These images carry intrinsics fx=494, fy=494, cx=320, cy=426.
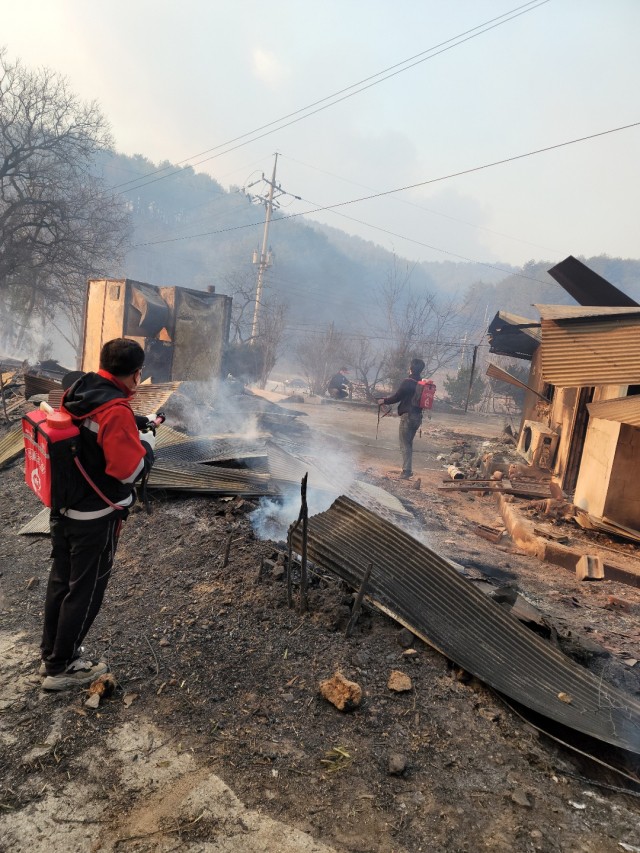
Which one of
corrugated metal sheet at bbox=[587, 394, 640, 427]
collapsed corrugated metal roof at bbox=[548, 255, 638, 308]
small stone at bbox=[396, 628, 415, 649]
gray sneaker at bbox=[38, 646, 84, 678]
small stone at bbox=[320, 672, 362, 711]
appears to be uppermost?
collapsed corrugated metal roof at bbox=[548, 255, 638, 308]

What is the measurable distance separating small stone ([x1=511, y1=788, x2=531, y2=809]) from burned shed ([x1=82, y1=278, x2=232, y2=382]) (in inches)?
383

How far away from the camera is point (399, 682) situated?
2674 millimetres

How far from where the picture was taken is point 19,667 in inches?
111

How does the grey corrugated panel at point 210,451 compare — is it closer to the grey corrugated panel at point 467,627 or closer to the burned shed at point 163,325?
the grey corrugated panel at point 467,627

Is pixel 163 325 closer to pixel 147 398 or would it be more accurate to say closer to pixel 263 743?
pixel 147 398

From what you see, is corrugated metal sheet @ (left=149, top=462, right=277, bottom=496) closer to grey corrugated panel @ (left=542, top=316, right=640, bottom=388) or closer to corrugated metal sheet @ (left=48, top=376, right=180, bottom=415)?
corrugated metal sheet @ (left=48, top=376, right=180, bottom=415)

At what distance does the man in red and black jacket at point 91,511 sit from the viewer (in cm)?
250

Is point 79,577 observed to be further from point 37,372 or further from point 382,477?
point 37,372

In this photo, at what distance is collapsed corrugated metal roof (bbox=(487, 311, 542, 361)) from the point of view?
1209cm

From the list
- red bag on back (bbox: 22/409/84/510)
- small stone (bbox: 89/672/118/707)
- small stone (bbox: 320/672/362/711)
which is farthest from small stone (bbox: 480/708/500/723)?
red bag on back (bbox: 22/409/84/510)

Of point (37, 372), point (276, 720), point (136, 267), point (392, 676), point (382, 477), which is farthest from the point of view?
point (136, 267)

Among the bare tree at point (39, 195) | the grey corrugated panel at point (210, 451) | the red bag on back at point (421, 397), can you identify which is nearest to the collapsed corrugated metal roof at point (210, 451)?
the grey corrugated panel at point (210, 451)

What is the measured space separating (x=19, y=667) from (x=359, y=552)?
216cm

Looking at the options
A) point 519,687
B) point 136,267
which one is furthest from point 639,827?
point 136,267
